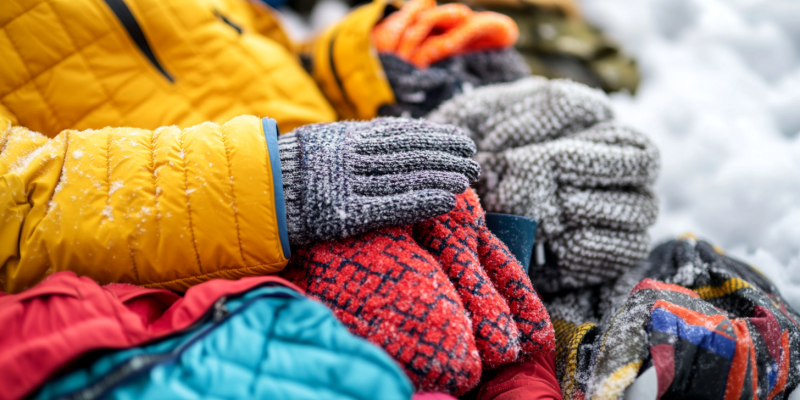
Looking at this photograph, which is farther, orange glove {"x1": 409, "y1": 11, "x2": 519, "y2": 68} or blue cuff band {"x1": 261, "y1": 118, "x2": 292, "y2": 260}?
orange glove {"x1": 409, "y1": 11, "x2": 519, "y2": 68}

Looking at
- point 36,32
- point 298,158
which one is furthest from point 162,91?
point 298,158

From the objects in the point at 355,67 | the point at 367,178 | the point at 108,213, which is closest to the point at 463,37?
the point at 355,67

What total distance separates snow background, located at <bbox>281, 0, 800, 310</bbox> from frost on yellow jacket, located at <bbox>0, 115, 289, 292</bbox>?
2.59ft

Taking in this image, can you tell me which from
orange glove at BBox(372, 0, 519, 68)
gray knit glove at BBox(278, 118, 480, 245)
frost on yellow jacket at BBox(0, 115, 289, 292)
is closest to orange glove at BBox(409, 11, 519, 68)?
orange glove at BBox(372, 0, 519, 68)

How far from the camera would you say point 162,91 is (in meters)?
0.82

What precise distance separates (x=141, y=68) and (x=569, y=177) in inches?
30.3

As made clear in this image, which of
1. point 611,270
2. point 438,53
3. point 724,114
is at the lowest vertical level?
point 611,270

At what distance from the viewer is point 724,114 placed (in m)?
1.11

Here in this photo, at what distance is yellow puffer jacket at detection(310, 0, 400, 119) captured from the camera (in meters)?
0.90

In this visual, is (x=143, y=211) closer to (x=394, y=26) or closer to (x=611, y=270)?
(x=394, y=26)

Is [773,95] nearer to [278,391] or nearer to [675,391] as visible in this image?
[675,391]

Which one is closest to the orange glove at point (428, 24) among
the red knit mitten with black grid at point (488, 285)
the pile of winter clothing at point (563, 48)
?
the pile of winter clothing at point (563, 48)

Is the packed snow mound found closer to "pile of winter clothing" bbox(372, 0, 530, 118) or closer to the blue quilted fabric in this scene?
"pile of winter clothing" bbox(372, 0, 530, 118)

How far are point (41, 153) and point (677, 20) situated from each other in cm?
156
